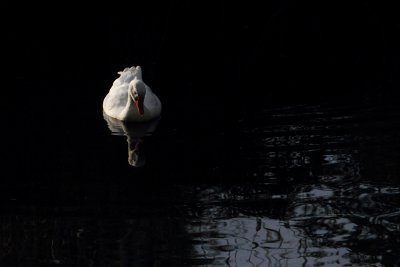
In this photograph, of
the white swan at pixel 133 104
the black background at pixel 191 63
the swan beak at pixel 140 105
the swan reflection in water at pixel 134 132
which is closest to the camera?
the swan reflection in water at pixel 134 132

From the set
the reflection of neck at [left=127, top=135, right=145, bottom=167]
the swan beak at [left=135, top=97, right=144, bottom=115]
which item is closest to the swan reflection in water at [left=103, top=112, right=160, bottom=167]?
the reflection of neck at [left=127, top=135, right=145, bottom=167]

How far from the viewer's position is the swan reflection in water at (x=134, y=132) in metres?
10.4

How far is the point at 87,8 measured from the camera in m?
17.8

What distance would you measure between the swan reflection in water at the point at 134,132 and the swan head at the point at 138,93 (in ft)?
0.74

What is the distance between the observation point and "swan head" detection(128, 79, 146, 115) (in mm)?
12641

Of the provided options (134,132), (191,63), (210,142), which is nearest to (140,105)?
(134,132)

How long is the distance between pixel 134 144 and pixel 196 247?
151 inches

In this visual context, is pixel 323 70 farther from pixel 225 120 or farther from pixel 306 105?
pixel 225 120

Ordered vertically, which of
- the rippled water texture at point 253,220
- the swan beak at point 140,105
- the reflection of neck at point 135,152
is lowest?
the rippled water texture at point 253,220

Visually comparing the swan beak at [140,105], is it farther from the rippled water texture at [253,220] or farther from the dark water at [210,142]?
the rippled water texture at [253,220]

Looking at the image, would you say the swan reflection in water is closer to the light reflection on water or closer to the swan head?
the swan head

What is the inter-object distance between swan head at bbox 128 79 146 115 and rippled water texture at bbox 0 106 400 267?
2601 millimetres

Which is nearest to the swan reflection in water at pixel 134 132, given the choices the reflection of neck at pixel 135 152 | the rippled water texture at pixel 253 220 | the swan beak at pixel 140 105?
the reflection of neck at pixel 135 152

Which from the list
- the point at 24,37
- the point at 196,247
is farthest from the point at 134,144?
the point at 24,37
